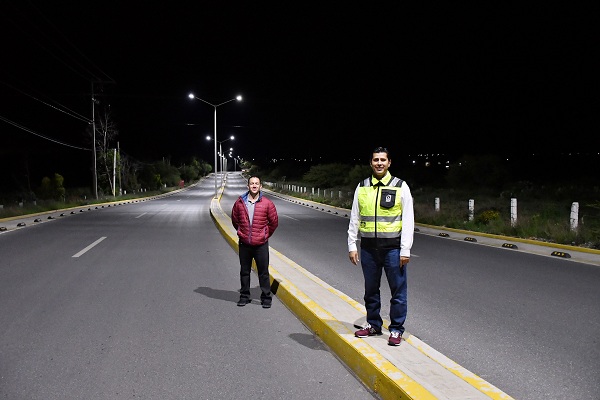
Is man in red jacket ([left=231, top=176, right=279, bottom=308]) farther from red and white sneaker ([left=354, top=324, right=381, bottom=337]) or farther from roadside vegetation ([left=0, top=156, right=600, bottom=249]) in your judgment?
roadside vegetation ([left=0, top=156, right=600, bottom=249])

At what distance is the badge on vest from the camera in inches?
174

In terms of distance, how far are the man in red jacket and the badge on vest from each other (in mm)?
2175

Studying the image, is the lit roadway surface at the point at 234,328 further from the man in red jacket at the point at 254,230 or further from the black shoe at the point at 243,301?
the man in red jacket at the point at 254,230

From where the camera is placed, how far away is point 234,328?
544 cm

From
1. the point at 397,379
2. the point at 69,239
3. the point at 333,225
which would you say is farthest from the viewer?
the point at 333,225

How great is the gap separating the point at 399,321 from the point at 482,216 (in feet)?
46.0

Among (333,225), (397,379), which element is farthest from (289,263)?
(333,225)

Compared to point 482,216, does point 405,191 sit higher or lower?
higher

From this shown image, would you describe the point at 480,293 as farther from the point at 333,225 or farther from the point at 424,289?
the point at 333,225

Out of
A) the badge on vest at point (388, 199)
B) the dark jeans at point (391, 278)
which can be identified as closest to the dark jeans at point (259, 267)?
the dark jeans at point (391, 278)

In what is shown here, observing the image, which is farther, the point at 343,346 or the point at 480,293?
the point at 480,293

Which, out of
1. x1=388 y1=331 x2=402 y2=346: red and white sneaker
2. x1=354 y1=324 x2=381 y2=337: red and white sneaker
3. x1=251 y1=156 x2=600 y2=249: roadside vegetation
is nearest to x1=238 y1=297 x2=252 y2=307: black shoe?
x1=354 y1=324 x2=381 y2=337: red and white sneaker

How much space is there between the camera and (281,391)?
3.77m

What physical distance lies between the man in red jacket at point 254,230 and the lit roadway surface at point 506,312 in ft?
4.65
